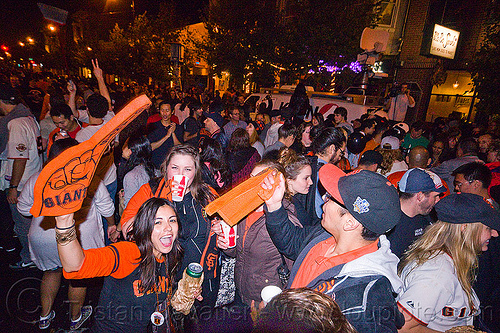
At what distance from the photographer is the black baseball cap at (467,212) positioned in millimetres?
2264

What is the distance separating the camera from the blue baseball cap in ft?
9.65

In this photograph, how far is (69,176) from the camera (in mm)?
1504

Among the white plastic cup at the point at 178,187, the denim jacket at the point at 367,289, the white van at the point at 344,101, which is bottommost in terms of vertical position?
the denim jacket at the point at 367,289

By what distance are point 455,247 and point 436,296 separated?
53cm

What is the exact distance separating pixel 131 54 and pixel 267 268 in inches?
1059

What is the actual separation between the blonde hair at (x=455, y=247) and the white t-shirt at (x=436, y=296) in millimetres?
61

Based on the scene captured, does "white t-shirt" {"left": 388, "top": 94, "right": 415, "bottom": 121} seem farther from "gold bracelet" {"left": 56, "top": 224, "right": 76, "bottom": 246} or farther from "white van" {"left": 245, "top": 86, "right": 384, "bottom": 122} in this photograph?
"gold bracelet" {"left": 56, "top": 224, "right": 76, "bottom": 246}

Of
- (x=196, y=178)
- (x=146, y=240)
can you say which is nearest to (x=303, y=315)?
(x=146, y=240)

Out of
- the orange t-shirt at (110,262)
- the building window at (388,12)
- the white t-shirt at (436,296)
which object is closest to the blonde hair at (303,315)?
the white t-shirt at (436,296)

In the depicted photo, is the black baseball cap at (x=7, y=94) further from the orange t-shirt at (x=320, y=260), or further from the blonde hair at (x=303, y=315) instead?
the blonde hair at (x=303, y=315)

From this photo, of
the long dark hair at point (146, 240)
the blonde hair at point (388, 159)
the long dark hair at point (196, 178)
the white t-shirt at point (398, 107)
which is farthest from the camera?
the white t-shirt at point (398, 107)

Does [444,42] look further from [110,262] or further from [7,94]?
[110,262]

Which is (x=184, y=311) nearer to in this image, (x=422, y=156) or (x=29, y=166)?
(x=29, y=166)

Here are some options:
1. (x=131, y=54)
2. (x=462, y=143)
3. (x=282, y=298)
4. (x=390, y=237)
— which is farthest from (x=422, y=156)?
(x=131, y=54)
